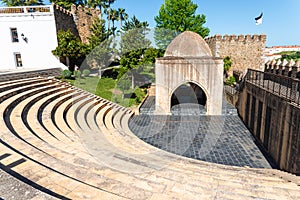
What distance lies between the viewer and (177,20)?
29016 millimetres

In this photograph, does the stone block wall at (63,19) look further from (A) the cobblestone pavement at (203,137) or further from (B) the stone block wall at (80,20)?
(A) the cobblestone pavement at (203,137)

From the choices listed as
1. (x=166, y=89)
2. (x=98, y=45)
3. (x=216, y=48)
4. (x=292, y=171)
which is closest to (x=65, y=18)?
(x=98, y=45)

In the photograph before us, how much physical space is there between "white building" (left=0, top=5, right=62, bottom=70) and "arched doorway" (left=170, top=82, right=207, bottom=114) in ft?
42.5

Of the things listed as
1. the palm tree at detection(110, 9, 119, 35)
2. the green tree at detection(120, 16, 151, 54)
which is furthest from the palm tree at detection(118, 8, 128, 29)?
the green tree at detection(120, 16, 151, 54)

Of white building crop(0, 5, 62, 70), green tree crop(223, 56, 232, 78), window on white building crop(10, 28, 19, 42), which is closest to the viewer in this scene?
white building crop(0, 5, 62, 70)

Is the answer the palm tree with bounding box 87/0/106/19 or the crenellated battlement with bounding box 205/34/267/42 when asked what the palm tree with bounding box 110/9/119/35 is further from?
the crenellated battlement with bounding box 205/34/267/42

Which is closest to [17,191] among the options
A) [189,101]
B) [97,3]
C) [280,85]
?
[280,85]

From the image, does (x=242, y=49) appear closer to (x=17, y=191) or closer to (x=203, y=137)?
(x=203, y=137)

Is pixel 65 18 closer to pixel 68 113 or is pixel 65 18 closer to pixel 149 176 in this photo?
pixel 68 113

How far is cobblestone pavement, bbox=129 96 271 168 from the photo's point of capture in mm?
8653

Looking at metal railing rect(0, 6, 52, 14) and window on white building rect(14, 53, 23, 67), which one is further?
window on white building rect(14, 53, 23, 67)

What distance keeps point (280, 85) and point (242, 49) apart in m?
20.0

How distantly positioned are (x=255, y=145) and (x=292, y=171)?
293 cm

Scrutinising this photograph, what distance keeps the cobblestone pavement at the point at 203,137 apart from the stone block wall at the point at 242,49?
15.4 meters
